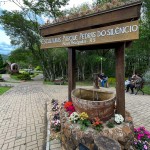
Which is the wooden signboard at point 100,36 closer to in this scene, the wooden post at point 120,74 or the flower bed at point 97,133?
the wooden post at point 120,74

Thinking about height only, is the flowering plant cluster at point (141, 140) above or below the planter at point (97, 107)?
below

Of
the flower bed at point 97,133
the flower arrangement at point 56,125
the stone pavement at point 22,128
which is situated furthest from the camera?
the flower arrangement at point 56,125

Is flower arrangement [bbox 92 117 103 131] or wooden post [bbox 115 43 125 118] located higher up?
wooden post [bbox 115 43 125 118]

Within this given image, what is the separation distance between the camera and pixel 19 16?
49.1 feet

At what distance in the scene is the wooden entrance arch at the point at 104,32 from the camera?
2.17 meters

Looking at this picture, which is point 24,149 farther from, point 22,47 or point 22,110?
point 22,47

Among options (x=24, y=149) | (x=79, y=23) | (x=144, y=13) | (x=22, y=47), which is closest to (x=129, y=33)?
(x=79, y=23)

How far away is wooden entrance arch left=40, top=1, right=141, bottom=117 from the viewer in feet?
7.12

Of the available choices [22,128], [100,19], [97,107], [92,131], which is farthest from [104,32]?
[22,128]

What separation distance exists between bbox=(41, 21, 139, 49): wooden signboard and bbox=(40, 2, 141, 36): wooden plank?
95 mm

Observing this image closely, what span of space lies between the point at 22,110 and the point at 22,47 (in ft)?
45.3

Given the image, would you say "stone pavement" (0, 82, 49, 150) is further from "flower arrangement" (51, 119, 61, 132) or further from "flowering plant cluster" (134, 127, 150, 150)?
"flowering plant cluster" (134, 127, 150, 150)

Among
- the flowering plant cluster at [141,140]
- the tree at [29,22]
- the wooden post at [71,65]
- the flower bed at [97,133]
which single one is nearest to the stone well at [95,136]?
the flower bed at [97,133]

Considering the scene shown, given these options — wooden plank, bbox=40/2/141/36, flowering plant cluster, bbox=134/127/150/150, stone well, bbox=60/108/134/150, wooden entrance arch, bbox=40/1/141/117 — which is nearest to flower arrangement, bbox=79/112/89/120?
stone well, bbox=60/108/134/150
